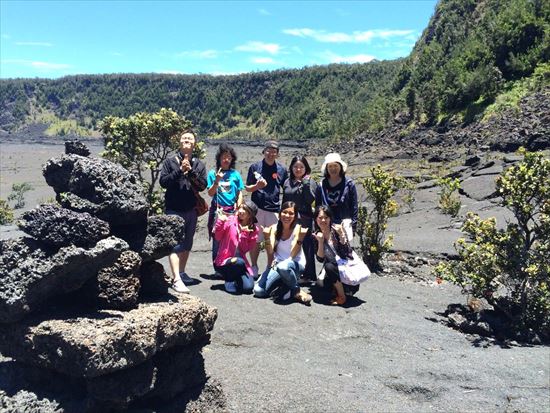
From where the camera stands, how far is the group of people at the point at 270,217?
6.19 m

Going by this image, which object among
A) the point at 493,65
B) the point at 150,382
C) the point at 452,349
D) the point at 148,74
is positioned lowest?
the point at 452,349

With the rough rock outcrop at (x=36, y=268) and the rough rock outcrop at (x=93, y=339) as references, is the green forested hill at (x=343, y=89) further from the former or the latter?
the rough rock outcrop at (x=36, y=268)

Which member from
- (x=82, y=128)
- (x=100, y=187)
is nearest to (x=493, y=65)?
(x=100, y=187)

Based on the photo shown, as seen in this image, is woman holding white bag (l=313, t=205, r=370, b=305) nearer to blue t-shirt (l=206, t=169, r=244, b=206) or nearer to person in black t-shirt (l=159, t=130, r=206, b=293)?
blue t-shirt (l=206, t=169, r=244, b=206)

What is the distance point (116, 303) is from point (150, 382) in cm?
64

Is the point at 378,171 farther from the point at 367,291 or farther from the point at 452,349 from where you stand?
the point at 452,349

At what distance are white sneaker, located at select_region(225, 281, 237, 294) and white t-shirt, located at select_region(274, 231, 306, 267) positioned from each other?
70 centimetres

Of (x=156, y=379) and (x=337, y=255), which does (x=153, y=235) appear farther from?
(x=337, y=255)

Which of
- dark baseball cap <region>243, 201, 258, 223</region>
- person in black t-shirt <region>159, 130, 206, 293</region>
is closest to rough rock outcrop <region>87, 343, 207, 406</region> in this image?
person in black t-shirt <region>159, 130, 206, 293</region>

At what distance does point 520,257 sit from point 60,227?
4836 mm

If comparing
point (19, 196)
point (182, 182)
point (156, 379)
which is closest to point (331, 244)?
point (182, 182)

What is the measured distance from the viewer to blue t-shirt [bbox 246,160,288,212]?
6891mm

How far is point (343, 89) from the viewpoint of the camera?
78.9 meters

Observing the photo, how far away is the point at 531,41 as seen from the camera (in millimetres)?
28438
